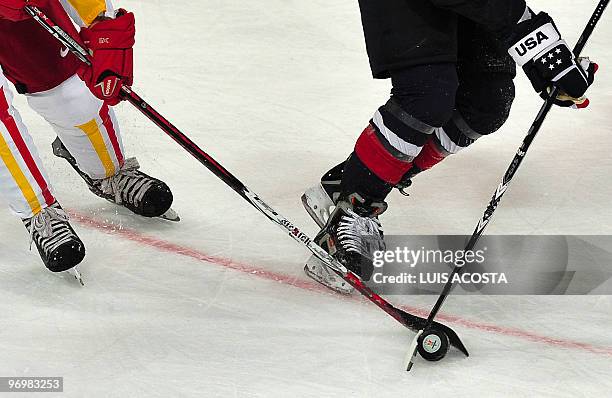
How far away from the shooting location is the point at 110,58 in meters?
1.98

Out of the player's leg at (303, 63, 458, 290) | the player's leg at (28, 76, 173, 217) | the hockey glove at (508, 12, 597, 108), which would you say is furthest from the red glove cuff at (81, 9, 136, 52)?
the hockey glove at (508, 12, 597, 108)

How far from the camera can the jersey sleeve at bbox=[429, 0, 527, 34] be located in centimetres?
176

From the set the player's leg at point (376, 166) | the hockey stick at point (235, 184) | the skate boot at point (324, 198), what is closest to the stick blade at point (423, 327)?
the hockey stick at point (235, 184)

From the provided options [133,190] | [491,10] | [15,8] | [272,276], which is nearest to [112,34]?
[15,8]

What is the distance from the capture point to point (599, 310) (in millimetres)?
2027

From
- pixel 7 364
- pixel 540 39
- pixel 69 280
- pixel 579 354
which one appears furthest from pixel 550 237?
pixel 7 364

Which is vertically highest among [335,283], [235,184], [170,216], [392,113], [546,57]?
[546,57]

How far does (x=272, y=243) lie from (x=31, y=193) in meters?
0.60

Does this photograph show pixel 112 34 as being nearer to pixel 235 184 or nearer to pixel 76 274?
pixel 235 184

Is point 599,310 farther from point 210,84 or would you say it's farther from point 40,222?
point 210,84

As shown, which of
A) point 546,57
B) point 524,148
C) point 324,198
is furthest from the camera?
point 324,198

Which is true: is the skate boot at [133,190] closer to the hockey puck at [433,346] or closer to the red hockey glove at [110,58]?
the red hockey glove at [110,58]

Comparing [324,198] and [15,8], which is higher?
[15,8]

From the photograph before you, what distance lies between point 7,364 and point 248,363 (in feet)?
1.59
